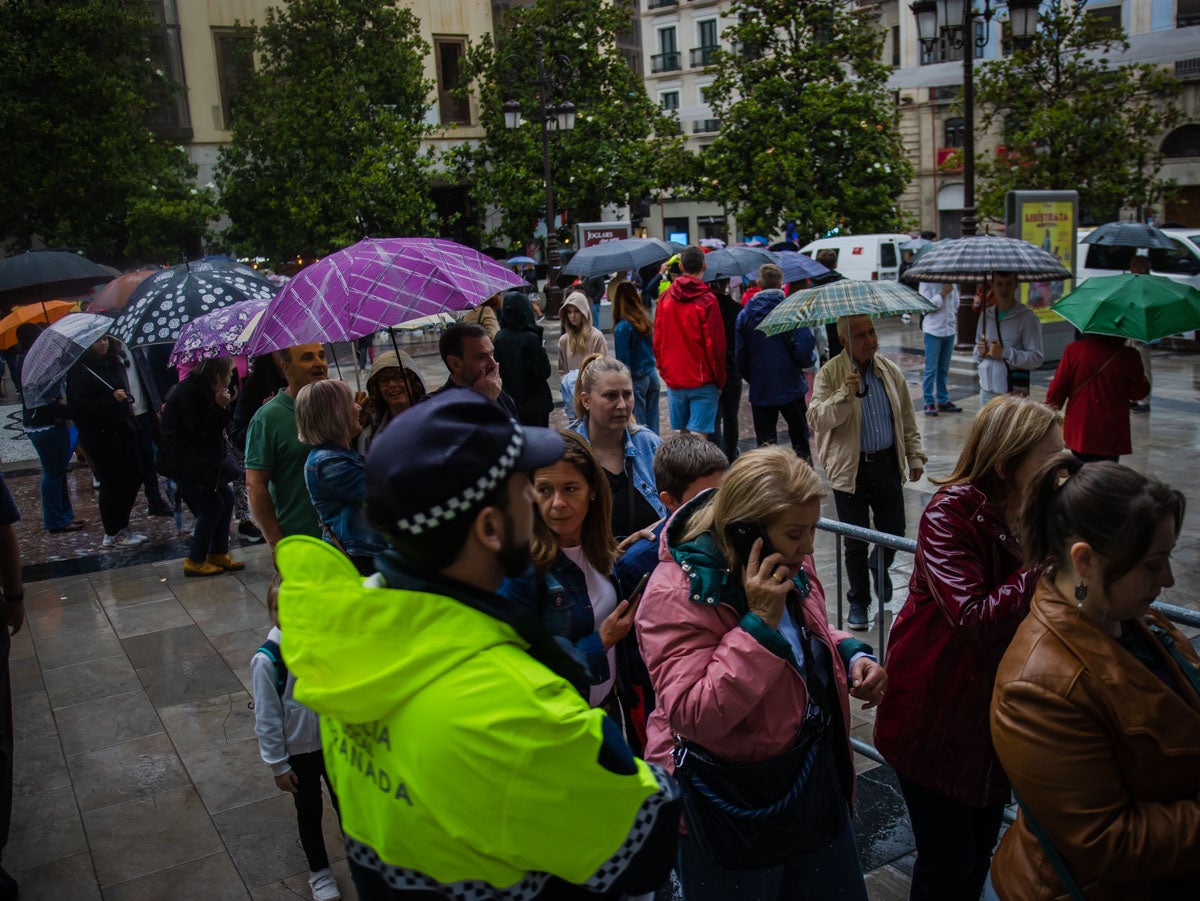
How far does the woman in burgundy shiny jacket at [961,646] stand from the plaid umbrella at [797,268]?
9.42 meters

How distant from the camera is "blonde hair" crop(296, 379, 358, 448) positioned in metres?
4.89

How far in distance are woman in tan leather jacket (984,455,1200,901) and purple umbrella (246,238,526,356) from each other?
3.27 metres

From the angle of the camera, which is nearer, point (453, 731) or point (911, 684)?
point (453, 731)

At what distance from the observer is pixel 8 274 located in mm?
11414

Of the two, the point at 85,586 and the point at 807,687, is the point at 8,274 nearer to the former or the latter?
the point at 85,586

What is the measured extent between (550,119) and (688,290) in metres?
20.7

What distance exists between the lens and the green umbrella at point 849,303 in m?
6.43

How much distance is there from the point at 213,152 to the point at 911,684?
37520 mm

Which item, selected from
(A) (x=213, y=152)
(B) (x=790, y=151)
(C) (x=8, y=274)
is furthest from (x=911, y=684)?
(A) (x=213, y=152)

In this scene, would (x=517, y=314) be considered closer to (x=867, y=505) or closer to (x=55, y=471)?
(x=867, y=505)

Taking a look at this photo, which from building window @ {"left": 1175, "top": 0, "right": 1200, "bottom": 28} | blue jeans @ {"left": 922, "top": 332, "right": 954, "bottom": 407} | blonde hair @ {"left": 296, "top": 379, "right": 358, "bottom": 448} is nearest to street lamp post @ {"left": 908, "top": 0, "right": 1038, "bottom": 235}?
blue jeans @ {"left": 922, "top": 332, "right": 954, "bottom": 407}

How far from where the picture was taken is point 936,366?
13.0 m

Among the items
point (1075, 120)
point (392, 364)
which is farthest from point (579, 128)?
point (392, 364)

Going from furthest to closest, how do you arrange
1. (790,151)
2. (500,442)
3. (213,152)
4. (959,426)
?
(213,152) < (790,151) < (959,426) < (500,442)
